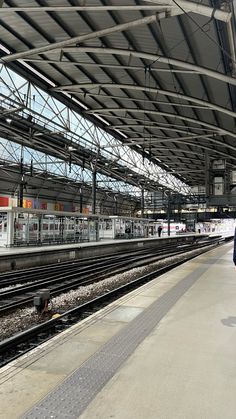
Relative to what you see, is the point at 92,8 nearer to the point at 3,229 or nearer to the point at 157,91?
the point at 157,91

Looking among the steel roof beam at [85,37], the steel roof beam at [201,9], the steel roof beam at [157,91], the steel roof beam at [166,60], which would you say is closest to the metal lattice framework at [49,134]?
the steel roof beam at [157,91]

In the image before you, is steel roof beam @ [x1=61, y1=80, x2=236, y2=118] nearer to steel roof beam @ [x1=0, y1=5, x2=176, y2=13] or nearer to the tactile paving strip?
steel roof beam @ [x1=0, y1=5, x2=176, y2=13]

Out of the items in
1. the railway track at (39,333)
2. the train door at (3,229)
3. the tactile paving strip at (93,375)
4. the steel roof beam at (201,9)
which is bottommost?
the railway track at (39,333)

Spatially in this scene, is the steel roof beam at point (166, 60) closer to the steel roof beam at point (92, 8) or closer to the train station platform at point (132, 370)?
the steel roof beam at point (92, 8)

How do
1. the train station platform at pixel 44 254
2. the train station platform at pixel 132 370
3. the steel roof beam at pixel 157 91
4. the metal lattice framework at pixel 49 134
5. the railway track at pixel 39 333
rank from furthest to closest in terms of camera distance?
the metal lattice framework at pixel 49 134, the steel roof beam at pixel 157 91, the train station platform at pixel 44 254, the railway track at pixel 39 333, the train station platform at pixel 132 370

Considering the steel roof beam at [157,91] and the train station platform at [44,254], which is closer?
the train station platform at [44,254]

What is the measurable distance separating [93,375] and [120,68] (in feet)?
52.9

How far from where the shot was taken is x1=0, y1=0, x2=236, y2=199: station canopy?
13.1 m

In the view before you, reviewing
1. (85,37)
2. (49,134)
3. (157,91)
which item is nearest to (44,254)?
(49,134)

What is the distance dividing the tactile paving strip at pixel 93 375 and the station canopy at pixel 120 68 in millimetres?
8914

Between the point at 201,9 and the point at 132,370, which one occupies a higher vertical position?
the point at 201,9

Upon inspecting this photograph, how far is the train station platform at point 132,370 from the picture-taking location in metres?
3.26

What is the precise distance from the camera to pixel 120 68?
17609 millimetres

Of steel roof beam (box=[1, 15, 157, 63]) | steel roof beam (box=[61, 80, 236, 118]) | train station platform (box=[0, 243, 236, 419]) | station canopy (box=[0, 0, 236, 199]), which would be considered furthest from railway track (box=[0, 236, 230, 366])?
steel roof beam (box=[61, 80, 236, 118])
